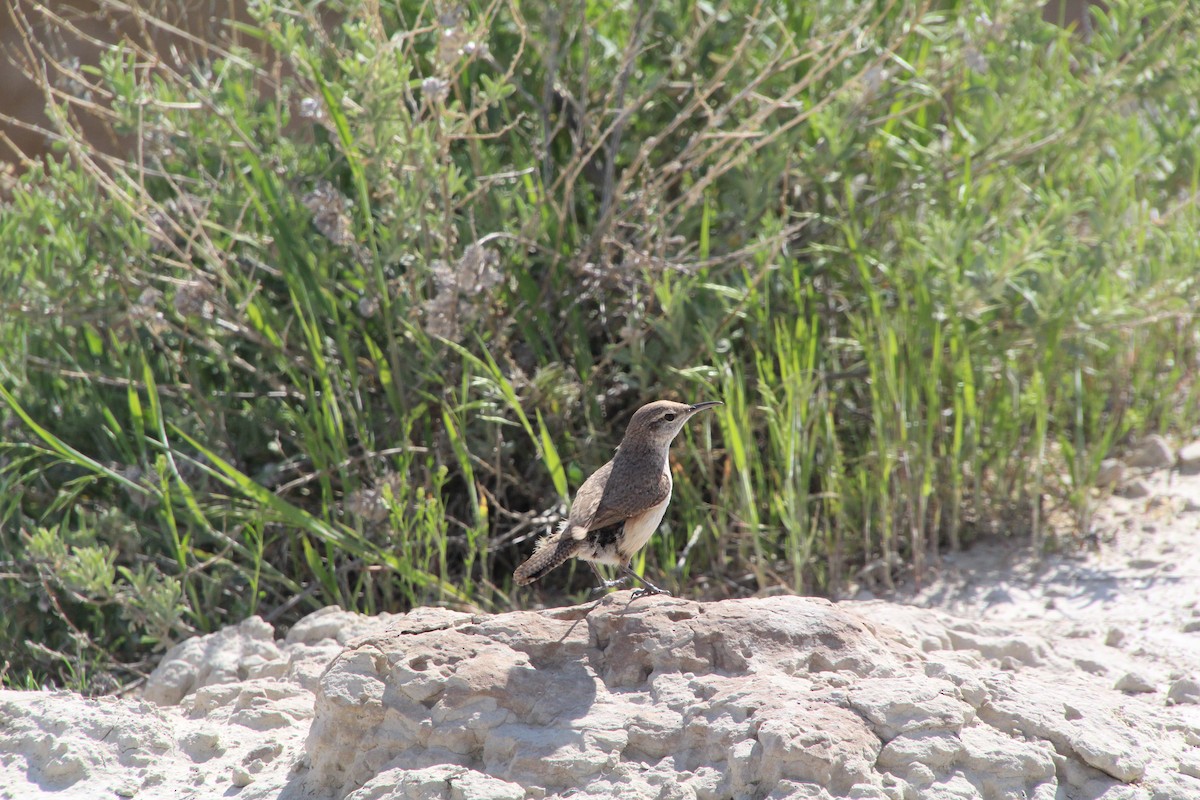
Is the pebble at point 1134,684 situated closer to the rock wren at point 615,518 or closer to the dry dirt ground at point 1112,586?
the dry dirt ground at point 1112,586

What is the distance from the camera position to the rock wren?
348 cm

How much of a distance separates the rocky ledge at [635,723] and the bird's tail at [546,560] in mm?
117

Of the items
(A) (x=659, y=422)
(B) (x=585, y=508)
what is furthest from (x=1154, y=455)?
(B) (x=585, y=508)

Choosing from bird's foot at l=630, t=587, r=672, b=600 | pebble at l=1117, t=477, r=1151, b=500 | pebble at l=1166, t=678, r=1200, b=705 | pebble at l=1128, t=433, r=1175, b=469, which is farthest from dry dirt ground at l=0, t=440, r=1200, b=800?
pebble at l=1128, t=433, r=1175, b=469

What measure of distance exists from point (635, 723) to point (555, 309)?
244cm

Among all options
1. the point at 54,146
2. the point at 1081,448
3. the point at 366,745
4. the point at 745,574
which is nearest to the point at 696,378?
the point at 745,574

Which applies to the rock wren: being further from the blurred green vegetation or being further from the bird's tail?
the blurred green vegetation

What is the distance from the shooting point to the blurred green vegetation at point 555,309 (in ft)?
14.4

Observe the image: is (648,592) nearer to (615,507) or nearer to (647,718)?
(615,507)

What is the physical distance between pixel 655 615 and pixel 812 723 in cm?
61

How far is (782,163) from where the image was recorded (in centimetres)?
488

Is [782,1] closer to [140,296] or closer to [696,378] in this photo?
→ [696,378]

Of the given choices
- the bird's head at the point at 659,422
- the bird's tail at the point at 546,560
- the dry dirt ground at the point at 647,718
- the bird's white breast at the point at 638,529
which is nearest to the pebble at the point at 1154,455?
the dry dirt ground at the point at 647,718

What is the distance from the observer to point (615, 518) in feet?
11.8
